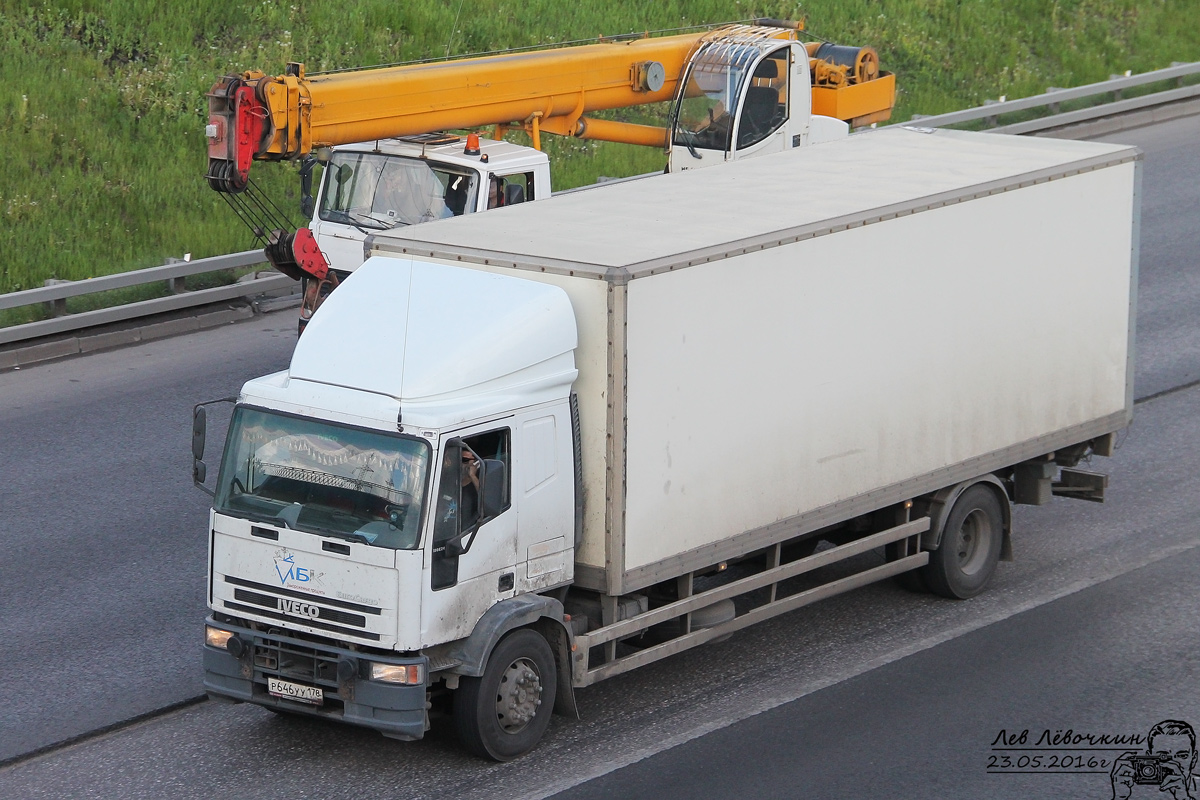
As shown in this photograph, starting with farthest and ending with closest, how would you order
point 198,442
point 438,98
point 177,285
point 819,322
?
point 177,285 < point 438,98 < point 819,322 < point 198,442

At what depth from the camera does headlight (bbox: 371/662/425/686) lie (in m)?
9.55

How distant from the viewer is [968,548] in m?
13.0

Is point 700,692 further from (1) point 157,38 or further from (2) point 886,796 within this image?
(1) point 157,38

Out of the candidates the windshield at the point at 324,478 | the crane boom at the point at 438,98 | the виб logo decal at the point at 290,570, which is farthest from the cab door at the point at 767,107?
the виб logo decal at the point at 290,570

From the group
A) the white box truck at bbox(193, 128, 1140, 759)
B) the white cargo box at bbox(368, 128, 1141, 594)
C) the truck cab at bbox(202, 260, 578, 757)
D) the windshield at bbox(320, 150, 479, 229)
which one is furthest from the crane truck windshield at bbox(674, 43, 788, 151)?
the truck cab at bbox(202, 260, 578, 757)

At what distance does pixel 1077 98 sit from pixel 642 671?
18.6 m

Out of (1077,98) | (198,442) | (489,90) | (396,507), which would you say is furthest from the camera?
(1077,98)

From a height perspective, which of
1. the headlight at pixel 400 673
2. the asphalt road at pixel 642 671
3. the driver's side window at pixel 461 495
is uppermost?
the driver's side window at pixel 461 495

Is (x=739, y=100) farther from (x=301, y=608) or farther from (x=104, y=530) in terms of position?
(x=301, y=608)

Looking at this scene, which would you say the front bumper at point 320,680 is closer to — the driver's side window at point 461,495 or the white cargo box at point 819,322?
the driver's side window at point 461,495

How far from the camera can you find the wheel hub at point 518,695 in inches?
394

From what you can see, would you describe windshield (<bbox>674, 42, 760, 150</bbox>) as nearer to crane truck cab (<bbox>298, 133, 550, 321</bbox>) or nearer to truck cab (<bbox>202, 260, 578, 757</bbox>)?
crane truck cab (<bbox>298, 133, 550, 321</bbox>)

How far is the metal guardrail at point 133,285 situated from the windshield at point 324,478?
8.99 meters

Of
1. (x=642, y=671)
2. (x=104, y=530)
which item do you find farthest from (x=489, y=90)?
(x=642, y=671)
